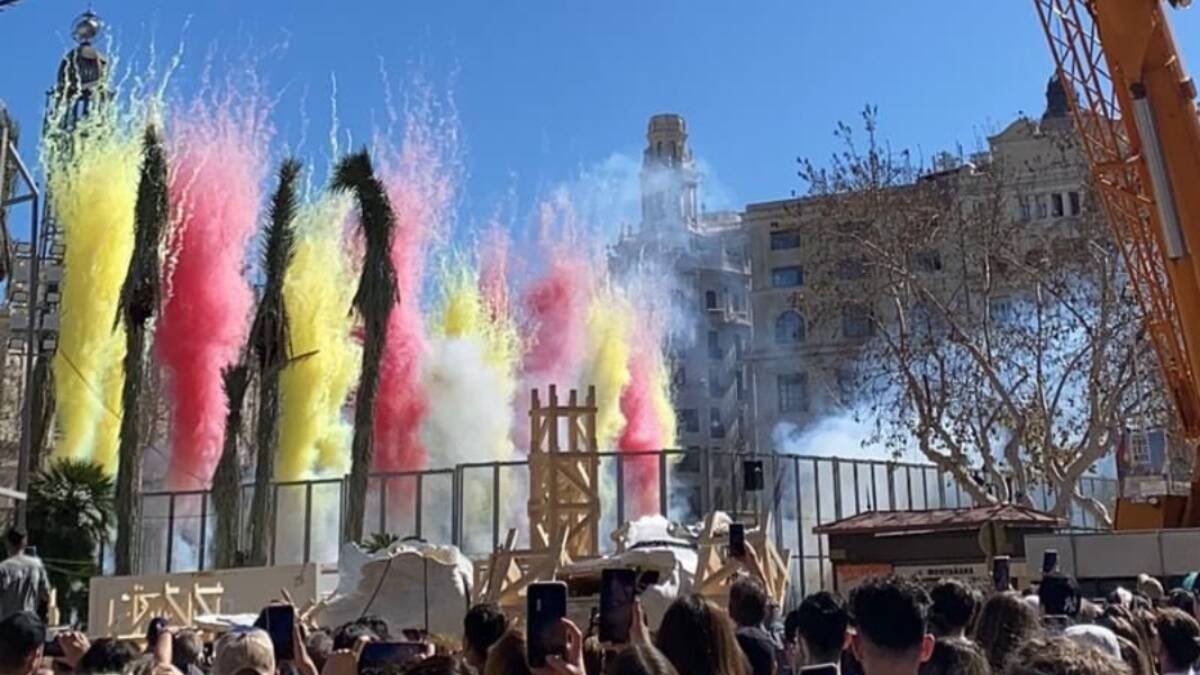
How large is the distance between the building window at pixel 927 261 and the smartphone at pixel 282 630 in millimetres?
26553

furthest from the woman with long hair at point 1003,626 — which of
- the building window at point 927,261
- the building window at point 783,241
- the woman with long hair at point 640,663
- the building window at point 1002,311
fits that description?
the building window at point 783,241

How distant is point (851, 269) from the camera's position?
3644 centimetres

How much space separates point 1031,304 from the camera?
31625mm

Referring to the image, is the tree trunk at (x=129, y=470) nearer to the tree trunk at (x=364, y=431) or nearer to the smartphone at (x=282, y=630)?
the tree trunk at (x=364, y=431)

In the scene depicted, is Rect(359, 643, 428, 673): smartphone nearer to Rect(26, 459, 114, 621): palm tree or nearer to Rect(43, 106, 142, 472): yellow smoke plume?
Rect(26, 459, 114, 621): palm tree

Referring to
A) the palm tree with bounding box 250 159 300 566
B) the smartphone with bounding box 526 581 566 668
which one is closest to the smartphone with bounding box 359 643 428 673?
the smartphone with bounding box 526 581 566 668

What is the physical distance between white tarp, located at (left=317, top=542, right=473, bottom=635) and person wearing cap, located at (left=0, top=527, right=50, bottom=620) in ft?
25.7

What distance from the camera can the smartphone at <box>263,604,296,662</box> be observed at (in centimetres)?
537

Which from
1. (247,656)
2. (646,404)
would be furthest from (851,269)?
(247,656)

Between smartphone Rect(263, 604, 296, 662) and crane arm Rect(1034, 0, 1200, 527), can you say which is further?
crane arm Rect(1034, 0, 1200, 527)

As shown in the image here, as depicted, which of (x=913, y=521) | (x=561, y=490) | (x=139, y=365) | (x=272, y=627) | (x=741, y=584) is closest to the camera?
(x=272, y=627)

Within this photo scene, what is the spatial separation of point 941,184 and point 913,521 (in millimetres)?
17787

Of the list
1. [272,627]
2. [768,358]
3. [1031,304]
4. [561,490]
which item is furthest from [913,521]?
[768,358]

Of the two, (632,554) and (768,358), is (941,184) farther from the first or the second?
(768,358)
